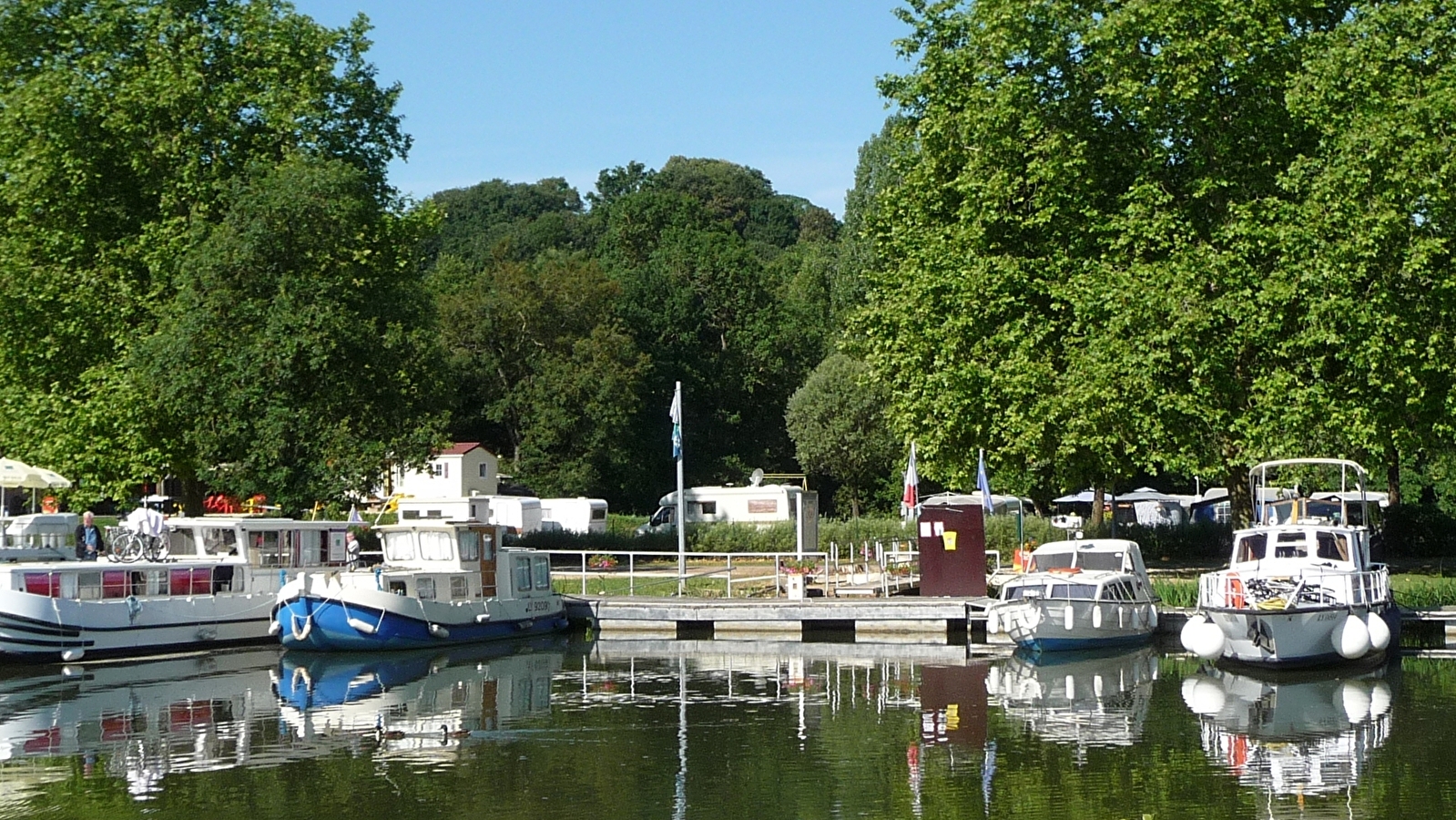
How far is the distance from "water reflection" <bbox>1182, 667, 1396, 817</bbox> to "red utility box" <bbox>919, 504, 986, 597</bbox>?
24.3ft

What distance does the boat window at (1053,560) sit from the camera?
36344mm

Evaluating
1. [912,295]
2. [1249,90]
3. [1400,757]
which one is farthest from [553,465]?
[1400,757]

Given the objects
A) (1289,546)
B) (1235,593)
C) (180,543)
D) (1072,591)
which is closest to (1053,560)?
(1072,591)

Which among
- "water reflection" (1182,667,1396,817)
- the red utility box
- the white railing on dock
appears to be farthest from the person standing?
"water reflection" (1182,667,1396,817)

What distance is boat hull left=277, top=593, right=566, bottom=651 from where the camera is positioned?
3462cm

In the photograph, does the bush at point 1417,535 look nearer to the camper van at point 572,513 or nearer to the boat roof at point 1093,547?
the boat roof at point 1093,547

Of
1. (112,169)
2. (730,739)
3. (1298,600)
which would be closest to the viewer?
(730,739)

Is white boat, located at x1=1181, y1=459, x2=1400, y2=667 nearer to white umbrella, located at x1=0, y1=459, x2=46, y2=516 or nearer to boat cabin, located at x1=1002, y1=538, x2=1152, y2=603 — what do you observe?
boat cabin, located at x1=1002, y1=538, x2=1152, y2=603

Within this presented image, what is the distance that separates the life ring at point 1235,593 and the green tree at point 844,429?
38935 mm

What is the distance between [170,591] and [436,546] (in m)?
6.43

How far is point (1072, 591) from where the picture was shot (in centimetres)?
3369

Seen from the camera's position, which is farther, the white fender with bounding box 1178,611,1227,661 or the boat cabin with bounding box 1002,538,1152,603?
the boat cabin with bounding box 1002,538,1152,603

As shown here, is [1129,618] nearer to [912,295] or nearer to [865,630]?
[865,630]

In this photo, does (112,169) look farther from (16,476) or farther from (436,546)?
(436,546)
